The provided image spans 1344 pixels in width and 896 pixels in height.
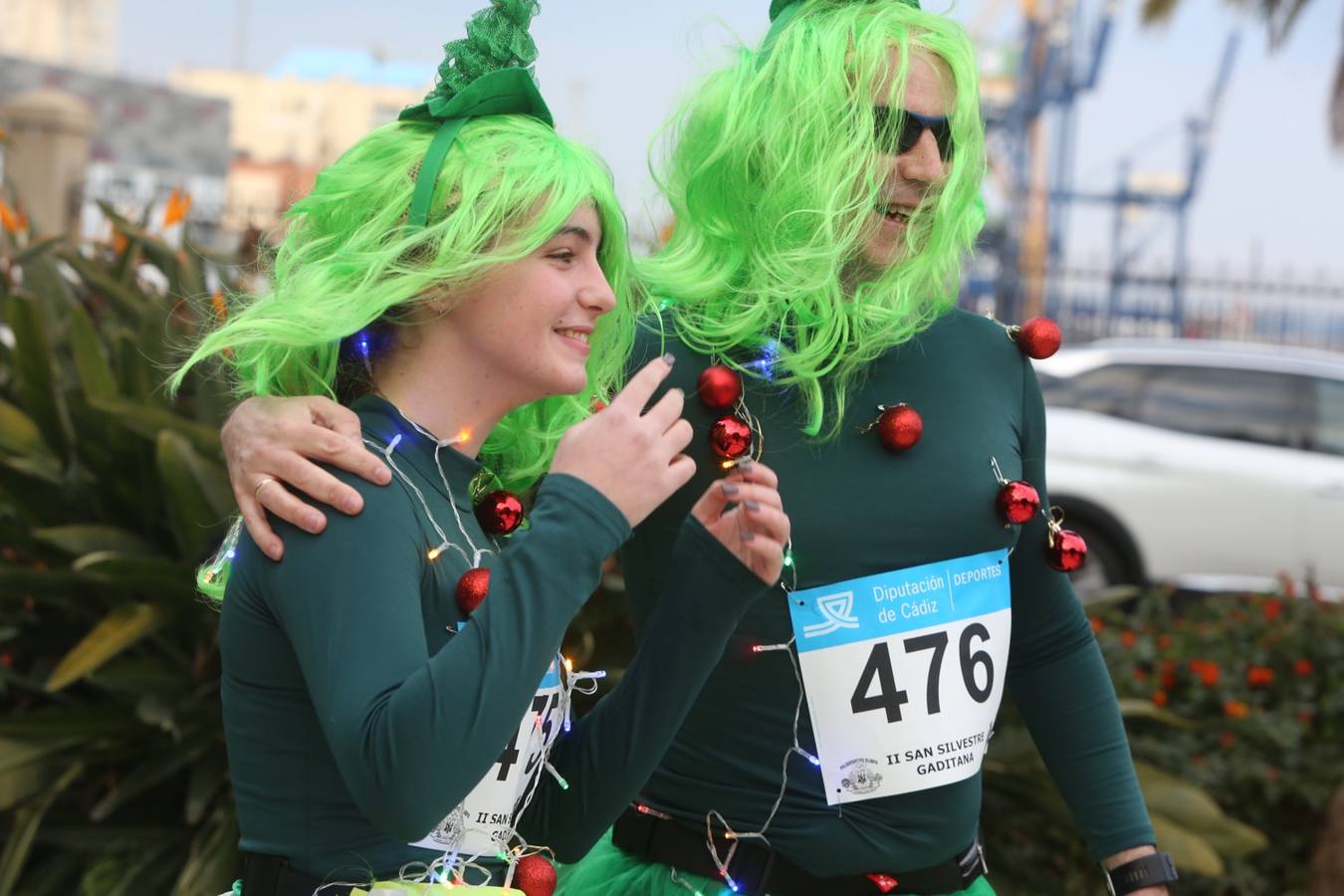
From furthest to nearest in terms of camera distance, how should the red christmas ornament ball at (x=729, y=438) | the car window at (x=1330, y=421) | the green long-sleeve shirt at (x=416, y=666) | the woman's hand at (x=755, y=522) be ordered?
the car window at (x=1330, y=421), the red christmas ornament ball at (x=729, y=438), the woman's hand at (x=755, y=522), the green long-sleeve shirt at (x=416, y=666)

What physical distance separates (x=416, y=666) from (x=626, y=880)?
2.49ft

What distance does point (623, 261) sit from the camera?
71.7 inches

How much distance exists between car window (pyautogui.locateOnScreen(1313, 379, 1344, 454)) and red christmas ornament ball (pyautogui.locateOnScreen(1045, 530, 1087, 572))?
21.3 ft

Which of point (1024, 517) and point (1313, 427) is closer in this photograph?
point (1024, 517)

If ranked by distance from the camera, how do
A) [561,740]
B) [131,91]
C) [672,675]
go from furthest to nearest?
[131,91] → [561,740] → [672,675]

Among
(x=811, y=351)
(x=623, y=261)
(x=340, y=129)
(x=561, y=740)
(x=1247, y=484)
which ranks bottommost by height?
(x=340, y=129)

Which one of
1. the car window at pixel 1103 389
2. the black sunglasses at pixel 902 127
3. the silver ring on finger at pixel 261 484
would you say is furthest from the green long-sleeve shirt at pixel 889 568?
the car window at pixel 1103 389

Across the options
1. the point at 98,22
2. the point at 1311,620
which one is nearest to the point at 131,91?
the point at 1311,620

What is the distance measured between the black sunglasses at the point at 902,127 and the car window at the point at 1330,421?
663 centimetres

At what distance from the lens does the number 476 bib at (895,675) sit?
1862 mm

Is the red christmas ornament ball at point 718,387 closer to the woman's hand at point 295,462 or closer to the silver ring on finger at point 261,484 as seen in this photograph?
the woman's hand at point 295,462

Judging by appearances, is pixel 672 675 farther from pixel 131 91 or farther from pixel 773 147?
pixel 131 91

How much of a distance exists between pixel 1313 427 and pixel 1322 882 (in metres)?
4.36

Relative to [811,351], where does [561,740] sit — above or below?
below
